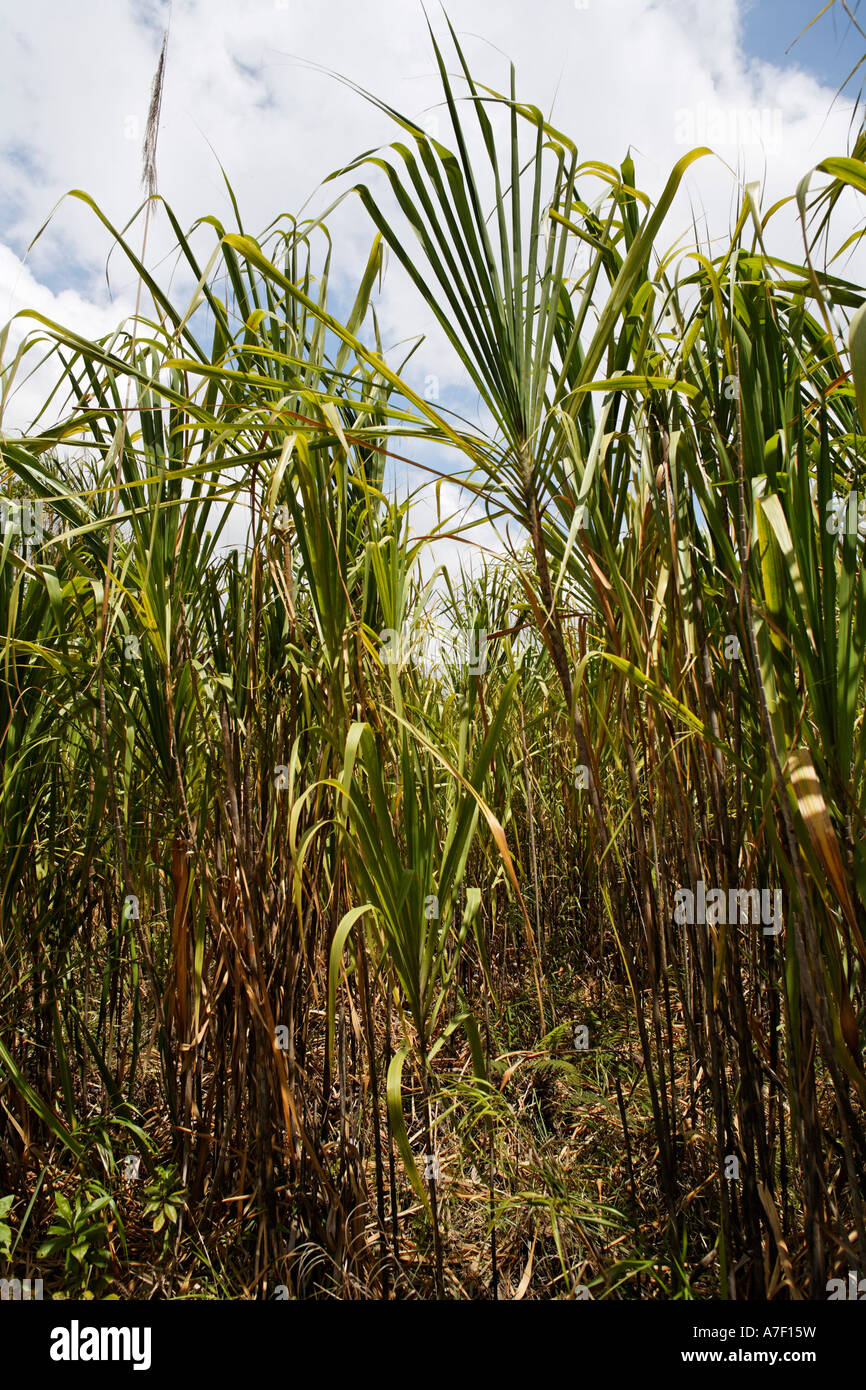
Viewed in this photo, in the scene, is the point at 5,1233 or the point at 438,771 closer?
the point at 5,1233

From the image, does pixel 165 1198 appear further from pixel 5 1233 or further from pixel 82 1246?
pixel 5 1233

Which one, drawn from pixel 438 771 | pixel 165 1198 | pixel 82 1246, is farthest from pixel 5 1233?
pixel 438 771

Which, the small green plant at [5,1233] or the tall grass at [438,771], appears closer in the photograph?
the tall grass at [438,771]

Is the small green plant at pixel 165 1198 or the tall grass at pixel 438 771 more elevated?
the tall grass at pixel 438 771

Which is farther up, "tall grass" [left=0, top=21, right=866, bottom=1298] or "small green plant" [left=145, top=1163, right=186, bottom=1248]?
"tall grass" [left=0, top=21, right=866, bottom=1298]

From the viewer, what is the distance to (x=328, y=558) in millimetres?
971

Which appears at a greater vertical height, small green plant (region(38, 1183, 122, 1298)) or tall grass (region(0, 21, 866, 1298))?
tall grass (region(0, 21, 866, 1298))

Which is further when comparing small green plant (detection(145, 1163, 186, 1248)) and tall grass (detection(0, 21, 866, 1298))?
small green plant (detection(145, 1163, 186, 1248))

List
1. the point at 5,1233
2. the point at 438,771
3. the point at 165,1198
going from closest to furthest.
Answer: the point at 5,1233 → the point at 165,1198 → the point at 438,771

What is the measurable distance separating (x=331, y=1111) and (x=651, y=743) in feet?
3.24

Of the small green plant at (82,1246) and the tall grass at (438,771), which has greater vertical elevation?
the tall grass at (438,771)

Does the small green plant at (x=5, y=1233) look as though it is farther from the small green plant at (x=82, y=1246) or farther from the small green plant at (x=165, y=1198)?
the small green plant at (x=165, y=1198)

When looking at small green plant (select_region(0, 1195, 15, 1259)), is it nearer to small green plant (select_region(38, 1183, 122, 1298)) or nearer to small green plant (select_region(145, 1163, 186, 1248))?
small green plant (select_region(38, 1183, 122, 1298))

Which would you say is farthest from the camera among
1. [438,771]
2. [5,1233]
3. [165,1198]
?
[438,771]
